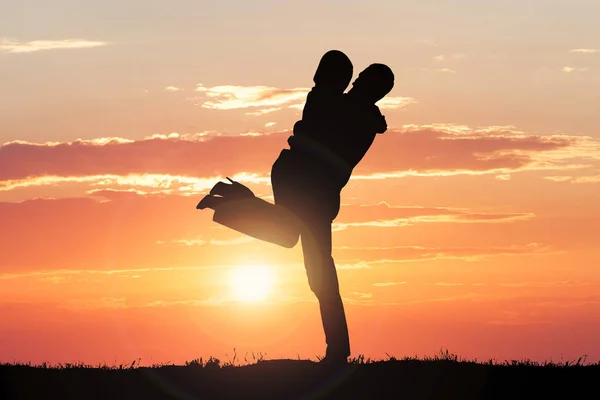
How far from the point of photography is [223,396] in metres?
14.6

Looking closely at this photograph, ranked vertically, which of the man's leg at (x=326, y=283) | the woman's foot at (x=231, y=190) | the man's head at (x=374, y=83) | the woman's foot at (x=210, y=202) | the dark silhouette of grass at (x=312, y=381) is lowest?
the dark silhouette of grass at (x=312, y=381)

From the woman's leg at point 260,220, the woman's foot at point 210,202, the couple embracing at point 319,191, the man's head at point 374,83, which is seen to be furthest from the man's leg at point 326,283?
the man's head at point 374,83

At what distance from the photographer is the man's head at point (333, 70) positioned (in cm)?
1591

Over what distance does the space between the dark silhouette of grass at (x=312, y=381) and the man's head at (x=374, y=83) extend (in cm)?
472

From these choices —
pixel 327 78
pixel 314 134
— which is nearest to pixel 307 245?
pixel 314 134

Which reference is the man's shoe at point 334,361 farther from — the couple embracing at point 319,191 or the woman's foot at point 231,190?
the woman's foot at point 231,190

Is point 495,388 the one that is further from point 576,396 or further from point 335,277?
point 335,277

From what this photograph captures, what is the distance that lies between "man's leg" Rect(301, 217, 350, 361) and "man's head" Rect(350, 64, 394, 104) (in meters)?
2.39

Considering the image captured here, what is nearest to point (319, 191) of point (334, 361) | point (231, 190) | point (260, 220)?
point (260, 220)

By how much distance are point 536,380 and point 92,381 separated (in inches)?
293

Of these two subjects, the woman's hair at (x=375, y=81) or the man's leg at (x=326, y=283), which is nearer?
the man's leg at (x=326, y=283)

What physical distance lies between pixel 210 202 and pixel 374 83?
358 cm

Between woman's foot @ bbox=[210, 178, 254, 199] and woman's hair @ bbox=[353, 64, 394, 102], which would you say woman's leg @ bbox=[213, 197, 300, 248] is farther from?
woman's hair @ bbox=[353, 64, 394, 102]

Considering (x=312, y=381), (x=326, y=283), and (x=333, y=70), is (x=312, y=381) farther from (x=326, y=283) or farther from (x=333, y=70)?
(x=333, y=70)
